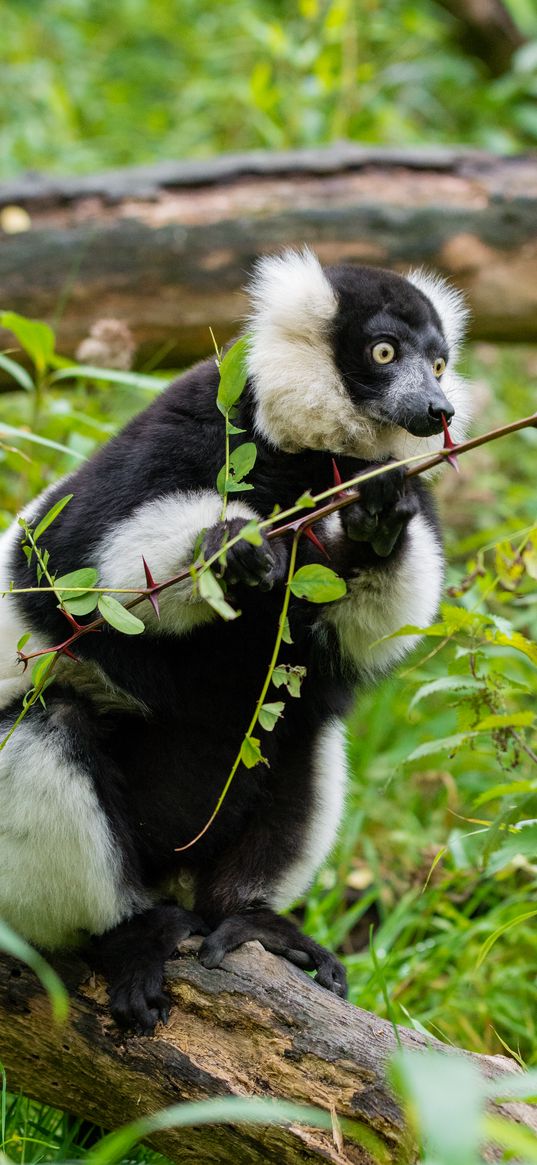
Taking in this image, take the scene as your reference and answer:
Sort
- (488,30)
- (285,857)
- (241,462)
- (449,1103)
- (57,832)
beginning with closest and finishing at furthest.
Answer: (449,1103) → (241,462) → (57,832) → (285,857) → (488,30)

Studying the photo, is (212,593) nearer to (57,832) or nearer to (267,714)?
(267,714)

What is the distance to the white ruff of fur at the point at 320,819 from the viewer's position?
13.8ft

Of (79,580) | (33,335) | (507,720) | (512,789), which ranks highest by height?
(79,580)

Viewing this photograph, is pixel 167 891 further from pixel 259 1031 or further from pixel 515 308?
pixel 515 308

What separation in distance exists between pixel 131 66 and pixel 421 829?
10503 mm

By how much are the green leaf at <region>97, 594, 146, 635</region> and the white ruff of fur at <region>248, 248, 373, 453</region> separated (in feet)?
3.47

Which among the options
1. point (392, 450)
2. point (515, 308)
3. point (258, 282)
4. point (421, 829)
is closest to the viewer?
point (392, 450)

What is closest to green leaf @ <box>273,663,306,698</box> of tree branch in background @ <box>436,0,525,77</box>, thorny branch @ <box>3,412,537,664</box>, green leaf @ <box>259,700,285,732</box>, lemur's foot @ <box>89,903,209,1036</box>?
green leaf @ <box>259,700,285,732</box>

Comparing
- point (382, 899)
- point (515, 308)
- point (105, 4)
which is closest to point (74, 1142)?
point (382, 899)

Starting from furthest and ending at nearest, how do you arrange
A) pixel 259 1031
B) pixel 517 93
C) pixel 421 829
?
pixel 517 93 < pixel 421 829 < pixel 259 1031

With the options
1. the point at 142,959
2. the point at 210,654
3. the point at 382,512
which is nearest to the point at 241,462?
the point at 382,512

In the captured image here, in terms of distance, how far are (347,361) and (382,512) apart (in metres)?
0.85

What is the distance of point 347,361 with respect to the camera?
406 centimetres

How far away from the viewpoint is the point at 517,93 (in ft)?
37.6
